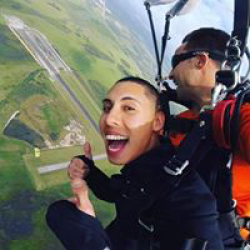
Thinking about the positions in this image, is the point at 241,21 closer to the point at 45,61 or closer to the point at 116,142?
the point at 116,142

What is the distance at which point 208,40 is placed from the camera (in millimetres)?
1611

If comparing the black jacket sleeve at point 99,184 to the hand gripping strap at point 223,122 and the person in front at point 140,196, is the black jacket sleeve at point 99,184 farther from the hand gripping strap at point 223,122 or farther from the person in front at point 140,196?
the hand gripping strap at point 223,122

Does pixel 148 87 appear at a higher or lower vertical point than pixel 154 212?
higher

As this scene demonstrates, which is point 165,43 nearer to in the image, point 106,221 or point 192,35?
point 192,35

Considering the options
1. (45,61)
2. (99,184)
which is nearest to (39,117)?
(45,61)

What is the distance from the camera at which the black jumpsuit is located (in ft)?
3.25

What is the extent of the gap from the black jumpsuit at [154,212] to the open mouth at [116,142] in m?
0.09

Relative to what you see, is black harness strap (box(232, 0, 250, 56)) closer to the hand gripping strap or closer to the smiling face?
the hand gripping strap

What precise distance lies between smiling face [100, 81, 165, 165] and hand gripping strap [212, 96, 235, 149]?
294 mm

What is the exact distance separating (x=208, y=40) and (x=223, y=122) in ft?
2.46

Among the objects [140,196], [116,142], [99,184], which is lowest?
[99,184]

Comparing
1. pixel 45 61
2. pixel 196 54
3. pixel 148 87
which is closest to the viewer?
pixel 148 87

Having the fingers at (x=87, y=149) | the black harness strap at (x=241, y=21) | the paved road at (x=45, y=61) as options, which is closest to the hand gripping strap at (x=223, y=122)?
the black harness strap at (x=241, y=21)

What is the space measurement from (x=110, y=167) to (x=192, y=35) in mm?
19056
